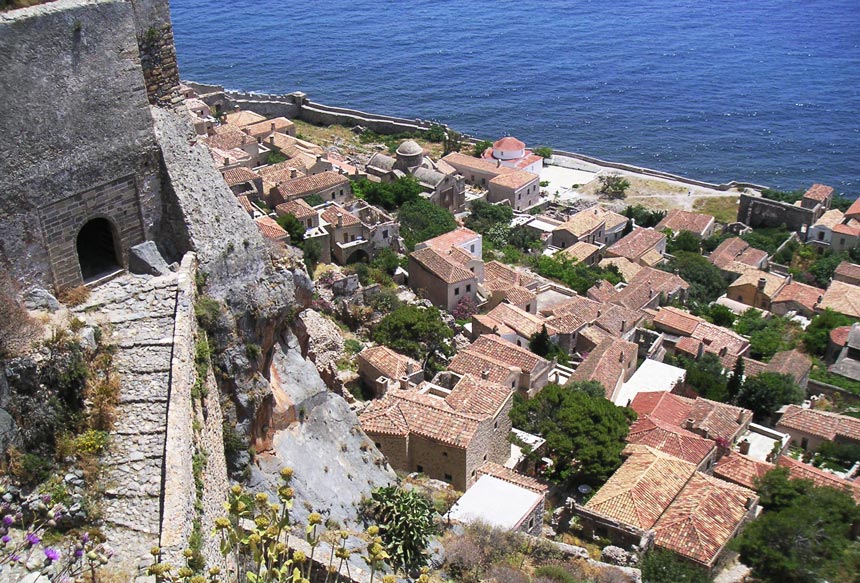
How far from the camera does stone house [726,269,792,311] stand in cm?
4931

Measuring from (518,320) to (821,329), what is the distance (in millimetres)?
17359

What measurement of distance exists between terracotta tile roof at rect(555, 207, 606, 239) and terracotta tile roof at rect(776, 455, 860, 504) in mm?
26681

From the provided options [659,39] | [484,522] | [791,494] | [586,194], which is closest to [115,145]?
[484,522]

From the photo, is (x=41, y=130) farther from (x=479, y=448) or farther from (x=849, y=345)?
(x=849, y=345)

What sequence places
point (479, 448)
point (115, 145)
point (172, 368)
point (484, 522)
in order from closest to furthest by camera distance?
point (172, 368)
point (115, 145)
point (484, 522)
point (479, 448)

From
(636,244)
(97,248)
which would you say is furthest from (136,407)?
(636,244)

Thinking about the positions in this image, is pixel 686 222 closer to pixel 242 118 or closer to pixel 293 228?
pixel 293 228

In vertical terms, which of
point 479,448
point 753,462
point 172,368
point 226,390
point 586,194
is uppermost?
point 172,368

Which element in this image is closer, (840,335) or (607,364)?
(607,364)

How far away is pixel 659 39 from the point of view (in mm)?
114562

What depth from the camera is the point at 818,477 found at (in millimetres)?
28141

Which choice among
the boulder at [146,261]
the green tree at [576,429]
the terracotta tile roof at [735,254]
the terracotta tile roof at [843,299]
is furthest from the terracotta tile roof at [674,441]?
the terracotta tile roof at [735,254]

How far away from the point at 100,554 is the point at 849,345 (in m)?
39.2

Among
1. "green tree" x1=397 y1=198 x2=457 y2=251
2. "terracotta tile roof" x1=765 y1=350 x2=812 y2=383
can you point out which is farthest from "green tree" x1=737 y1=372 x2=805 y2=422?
"green tree" x1=397 y1=198 x2=457 y2=251
